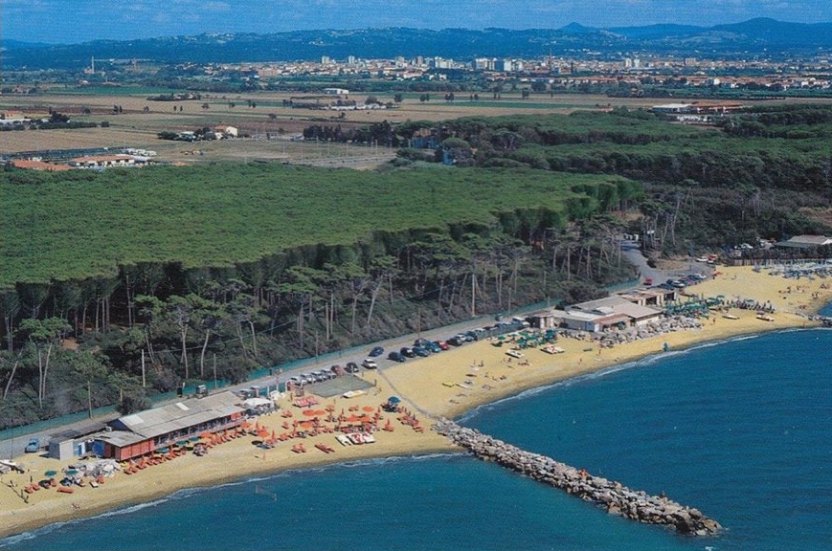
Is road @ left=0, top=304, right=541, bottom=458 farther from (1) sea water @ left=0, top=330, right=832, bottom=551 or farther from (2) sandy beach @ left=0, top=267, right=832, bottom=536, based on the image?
(1) sea water @ left=0, top=330, right=832, bottom=551

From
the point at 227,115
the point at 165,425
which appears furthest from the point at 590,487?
the point at 227,115

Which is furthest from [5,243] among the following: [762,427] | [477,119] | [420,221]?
[477,119]

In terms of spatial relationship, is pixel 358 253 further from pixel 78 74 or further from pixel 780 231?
pixel 78 74

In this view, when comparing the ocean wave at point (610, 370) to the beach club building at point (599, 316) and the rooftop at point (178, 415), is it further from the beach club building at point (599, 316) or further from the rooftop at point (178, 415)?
the rooftop at point (178, 415)

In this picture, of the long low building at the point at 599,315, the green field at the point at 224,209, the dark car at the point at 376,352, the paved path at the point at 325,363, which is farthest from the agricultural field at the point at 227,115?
the dark car at the point at 376,352

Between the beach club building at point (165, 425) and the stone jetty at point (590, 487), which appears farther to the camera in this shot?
the beach club building at point (165, 425)

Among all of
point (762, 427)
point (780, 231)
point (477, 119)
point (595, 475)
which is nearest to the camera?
point (595, 475)

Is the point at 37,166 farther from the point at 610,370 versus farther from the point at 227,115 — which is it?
the point at 227,115
